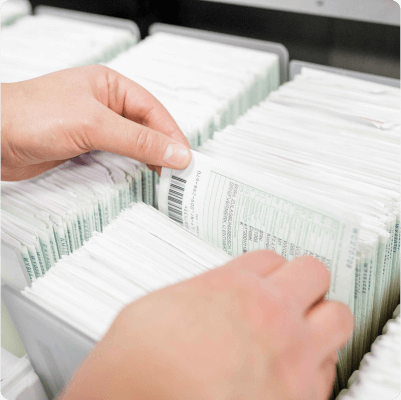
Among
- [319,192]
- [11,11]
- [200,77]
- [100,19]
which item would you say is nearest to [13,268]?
[319,192]

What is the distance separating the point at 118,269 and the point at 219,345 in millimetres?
267

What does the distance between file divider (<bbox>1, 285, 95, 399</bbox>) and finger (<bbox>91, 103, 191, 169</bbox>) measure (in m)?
0.29

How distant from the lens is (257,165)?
0.71 meters

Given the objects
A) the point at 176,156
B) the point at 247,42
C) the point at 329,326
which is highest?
the point at 247,42

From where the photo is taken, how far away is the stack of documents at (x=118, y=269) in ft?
1.86

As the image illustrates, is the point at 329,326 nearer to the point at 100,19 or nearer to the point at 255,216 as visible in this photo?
the point at 255,216

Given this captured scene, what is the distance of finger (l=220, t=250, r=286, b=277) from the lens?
0.48m

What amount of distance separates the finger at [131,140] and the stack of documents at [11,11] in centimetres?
101

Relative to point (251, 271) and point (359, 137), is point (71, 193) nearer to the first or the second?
point (251, 271)

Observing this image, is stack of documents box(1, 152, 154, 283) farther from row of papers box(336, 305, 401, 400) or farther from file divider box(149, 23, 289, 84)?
file divider box(149, 23, 289, 84)

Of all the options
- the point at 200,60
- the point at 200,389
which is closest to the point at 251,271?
the point at 200,389

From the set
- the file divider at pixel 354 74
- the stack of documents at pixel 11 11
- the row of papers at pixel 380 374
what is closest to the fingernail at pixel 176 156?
the row of papers at pixel 380 374

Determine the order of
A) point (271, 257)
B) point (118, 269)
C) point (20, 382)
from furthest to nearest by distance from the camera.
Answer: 1. point (20, 382)
2. point (118, 269)
3. point (271, 257)

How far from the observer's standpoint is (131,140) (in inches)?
Answer: 26.8
